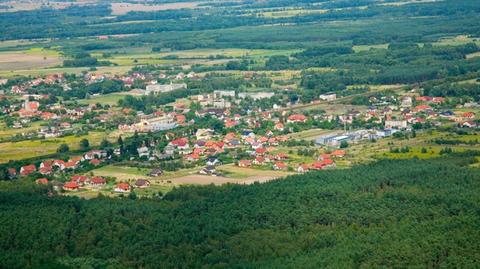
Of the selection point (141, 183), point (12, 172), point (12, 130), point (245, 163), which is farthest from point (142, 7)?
point (141, 183)

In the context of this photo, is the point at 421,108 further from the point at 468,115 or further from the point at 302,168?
the point at 302,168

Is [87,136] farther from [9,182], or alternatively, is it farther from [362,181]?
[362,181]

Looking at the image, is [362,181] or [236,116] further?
[236,116]

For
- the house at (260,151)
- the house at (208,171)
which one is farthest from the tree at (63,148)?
the house at (260,151)

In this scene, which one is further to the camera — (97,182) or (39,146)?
(39,146)

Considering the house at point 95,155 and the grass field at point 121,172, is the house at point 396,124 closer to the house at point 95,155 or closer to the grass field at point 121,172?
the grass field at point 121,172

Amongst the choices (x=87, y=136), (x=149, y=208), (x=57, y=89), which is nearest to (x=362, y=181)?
(x=149, y=208)
